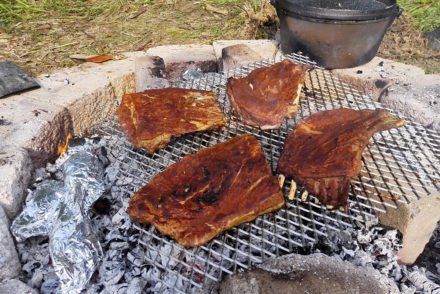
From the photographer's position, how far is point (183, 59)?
12.9 feet

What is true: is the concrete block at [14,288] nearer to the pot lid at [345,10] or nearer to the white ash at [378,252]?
the white ash at [378,252]

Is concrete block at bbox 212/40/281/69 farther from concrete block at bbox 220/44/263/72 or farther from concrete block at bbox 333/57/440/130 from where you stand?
concrete block at bbox 333/57/440/130

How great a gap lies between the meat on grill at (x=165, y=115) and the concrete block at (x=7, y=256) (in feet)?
2.80

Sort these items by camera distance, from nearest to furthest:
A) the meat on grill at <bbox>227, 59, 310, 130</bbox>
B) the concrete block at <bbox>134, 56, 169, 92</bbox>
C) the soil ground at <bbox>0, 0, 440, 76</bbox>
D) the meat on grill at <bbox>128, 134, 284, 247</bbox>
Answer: the meat on grill at <bbox>128, 134, 284, 247</bbox>, the meat on grill at <bbox>227, 59, 310, 130</bbox>, the concrete block at <bbox>134, 56, 169, 92</bbox>, the soil ground at <bbox>0, 0, 440, 76</bbox>

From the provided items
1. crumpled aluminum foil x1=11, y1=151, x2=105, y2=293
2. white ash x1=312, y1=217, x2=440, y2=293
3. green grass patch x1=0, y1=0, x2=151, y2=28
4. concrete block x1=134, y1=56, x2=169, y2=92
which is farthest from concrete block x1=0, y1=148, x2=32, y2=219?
green grass patch x1=0, y1=0, x2=151, y2=28

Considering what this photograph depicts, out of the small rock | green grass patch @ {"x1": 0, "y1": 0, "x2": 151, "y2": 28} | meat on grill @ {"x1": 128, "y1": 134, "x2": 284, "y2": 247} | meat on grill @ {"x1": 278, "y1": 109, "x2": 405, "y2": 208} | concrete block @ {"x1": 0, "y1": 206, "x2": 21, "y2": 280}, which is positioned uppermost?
meat on grill @ {"x1": 278, "y1": 109, "x2": 405, "y2": 208}

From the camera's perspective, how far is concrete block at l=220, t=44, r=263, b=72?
373cm

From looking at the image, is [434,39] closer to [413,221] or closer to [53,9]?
[413,221]

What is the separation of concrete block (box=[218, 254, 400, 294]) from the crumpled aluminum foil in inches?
29.2

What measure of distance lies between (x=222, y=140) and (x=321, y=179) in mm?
764

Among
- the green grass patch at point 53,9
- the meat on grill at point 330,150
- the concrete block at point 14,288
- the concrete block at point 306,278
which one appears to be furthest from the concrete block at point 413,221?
the green grass patch at point 53,9

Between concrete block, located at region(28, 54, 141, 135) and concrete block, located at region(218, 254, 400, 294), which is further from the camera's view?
concrete block, located at region(28, 54, 141, 135)

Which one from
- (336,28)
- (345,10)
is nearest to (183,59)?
(336,28)

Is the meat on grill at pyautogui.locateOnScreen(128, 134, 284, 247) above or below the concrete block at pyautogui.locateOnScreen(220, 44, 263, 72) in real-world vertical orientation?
above
